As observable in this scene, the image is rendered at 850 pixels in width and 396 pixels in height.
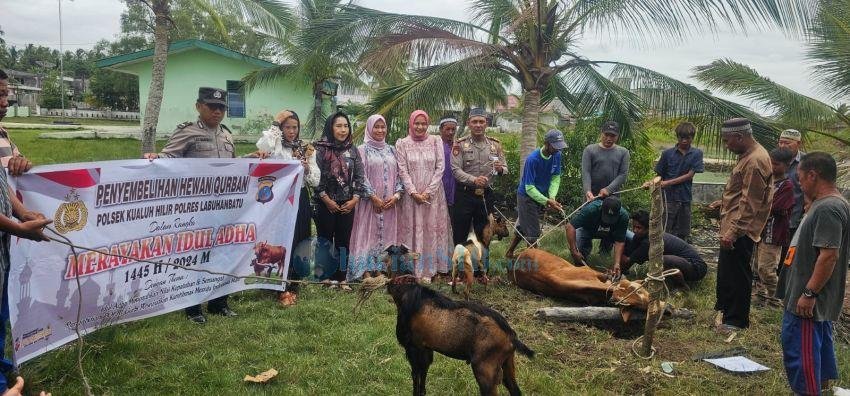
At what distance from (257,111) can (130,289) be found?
1950cm

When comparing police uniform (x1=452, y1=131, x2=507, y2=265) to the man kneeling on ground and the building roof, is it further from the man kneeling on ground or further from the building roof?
the building roof

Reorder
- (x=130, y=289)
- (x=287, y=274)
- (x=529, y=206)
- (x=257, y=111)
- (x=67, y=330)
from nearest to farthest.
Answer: (x=67, y=330)
(x=130, y=289)
(x=287, y=274)
(x=529, y=206)
(x=257, y=111)

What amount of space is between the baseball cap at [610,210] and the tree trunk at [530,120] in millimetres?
2532

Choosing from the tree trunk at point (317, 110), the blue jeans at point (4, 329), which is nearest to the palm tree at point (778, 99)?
the blue jeans at point (4, 329)

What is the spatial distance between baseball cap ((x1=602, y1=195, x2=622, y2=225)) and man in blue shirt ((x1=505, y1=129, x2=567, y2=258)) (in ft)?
1.65

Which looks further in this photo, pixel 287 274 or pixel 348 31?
pixel 348 31

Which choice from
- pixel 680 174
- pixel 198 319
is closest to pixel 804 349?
pixel 680 174

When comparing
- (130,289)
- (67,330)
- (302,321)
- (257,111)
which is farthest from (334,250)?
(257,111)

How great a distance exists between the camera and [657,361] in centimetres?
418

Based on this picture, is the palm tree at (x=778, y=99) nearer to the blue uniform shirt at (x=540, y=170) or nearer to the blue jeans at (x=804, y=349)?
the blue uniform shirt at (x=540, y=170)

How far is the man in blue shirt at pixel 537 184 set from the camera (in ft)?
20.6

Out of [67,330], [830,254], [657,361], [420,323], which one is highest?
[830,254]

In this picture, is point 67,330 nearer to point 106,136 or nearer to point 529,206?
point 529,206

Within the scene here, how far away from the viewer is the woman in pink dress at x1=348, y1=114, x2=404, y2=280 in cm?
588
